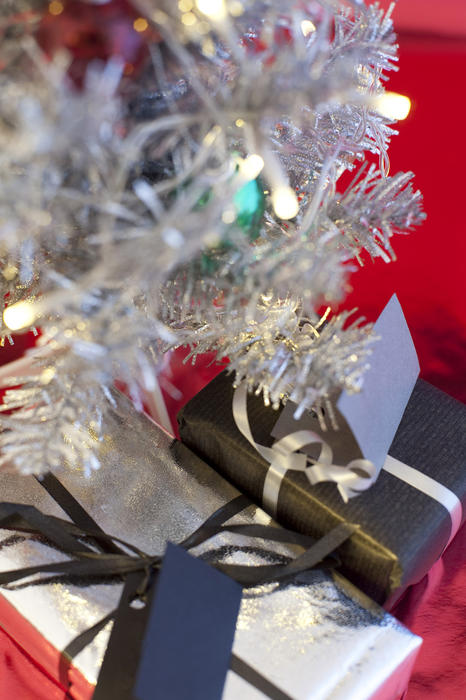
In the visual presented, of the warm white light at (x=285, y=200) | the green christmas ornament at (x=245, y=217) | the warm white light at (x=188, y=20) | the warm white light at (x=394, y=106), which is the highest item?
the warm white light at (x=188, y=20)

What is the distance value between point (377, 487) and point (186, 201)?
0.37 metres

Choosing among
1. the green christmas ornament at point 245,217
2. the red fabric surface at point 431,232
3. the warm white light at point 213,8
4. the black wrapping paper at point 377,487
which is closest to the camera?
the warm white light at point 213,8

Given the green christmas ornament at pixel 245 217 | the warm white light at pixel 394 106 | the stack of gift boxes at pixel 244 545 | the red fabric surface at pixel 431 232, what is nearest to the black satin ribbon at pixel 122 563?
the stack of gift boxes at pixel 244 545

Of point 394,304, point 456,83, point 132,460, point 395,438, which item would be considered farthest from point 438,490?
point 456,83

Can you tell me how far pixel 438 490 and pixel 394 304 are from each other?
185mm

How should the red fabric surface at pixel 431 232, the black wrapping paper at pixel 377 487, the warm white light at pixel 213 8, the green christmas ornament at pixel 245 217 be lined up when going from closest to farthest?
the warm white light at pixel 213 8
the green christmas ornament at pixel 245 217
the black wrapping paper at pixel 377 487
the red fabric surface at pixel 431 232

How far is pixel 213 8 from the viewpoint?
369mm

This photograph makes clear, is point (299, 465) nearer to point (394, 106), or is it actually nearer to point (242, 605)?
point (242, 605)

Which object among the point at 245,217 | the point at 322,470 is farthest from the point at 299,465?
the point at 245,217

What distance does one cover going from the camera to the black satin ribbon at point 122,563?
1.77 ft

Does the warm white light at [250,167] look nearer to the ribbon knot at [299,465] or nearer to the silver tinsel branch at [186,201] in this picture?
the silver tinsel branch at [186,201]

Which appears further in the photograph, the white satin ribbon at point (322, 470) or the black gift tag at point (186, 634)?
the white satin ribbon at point (322, 470)

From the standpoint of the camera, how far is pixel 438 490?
2.06 ft

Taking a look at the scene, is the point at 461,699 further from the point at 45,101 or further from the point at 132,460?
the point at 45,101
